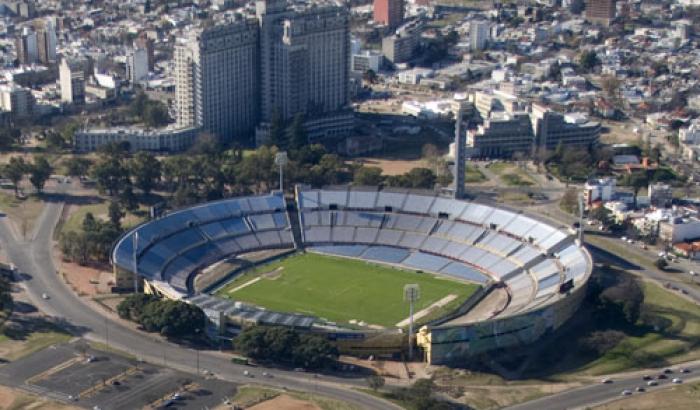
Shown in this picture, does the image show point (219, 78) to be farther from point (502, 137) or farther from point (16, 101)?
point (502, 137)

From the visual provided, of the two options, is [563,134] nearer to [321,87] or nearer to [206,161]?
[321,87]

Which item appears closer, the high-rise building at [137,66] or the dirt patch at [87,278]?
the dirt patch at [87,278]

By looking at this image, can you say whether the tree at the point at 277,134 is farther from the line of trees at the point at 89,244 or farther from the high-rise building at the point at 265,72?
the line of trees at the point at 89,244

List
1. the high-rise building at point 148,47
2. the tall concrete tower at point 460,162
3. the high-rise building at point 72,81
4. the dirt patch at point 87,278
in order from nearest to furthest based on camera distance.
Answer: the dirt patch at point 87,278, the tall concrete tower at point 460,162, the high-rise building at point 72,81, the high-rise building at point 148,47

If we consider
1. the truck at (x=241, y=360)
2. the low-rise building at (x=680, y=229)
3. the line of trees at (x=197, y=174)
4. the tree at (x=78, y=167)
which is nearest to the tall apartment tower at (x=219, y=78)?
the line of trees at (x=197, y=174)

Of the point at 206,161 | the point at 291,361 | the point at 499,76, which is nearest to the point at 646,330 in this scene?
the point at 291,361
